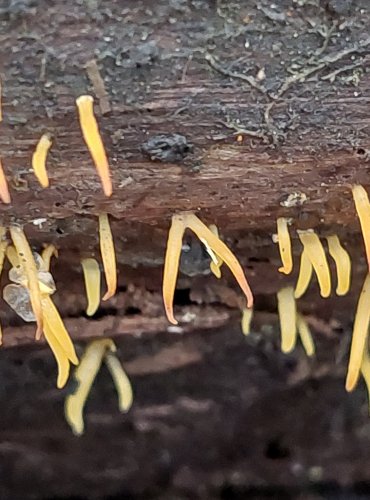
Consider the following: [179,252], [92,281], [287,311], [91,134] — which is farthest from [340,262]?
[91,134]

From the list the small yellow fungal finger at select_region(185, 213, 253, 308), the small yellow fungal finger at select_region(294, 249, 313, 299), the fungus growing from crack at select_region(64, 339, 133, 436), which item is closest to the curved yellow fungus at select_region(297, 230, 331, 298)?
the small yellow fungal finger at select_region(294, 249, 313, 299)

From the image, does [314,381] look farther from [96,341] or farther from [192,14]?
[192,14]

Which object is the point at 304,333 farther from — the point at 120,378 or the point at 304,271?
the point at 120,378

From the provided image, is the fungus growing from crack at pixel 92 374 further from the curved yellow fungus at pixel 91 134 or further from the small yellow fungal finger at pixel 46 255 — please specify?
the curved yellow fungus at pixel 91 134

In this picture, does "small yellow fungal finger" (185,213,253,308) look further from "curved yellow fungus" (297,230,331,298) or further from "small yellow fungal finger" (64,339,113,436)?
"small yellow fungal finger" (64,339,113,436)

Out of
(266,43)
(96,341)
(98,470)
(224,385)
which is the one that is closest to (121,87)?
(266,43)

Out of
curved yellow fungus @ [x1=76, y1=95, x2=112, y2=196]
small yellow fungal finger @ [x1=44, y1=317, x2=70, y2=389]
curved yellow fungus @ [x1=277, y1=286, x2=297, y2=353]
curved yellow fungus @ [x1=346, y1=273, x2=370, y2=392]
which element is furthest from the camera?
curved yellow fungus @ [x1=277, y1=286, x2=297, y2=353]
